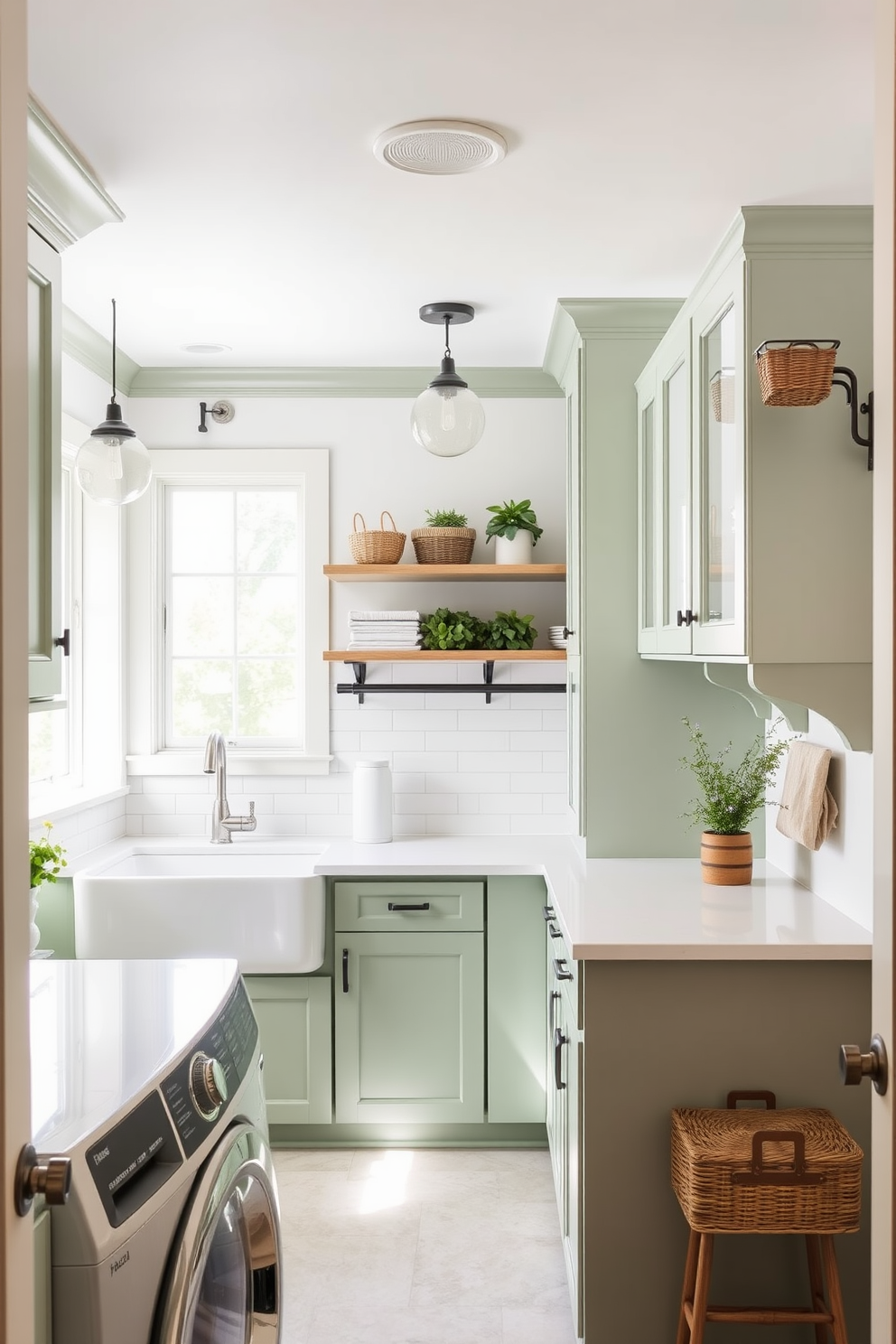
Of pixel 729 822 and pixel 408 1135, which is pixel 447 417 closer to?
pixel 729 822

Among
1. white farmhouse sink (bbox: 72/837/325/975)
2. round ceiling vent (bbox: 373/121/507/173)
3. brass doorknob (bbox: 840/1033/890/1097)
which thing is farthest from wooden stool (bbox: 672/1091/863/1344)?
round ceiling vent (bbox: 373/121/507/173)

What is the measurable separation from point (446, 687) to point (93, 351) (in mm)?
1585

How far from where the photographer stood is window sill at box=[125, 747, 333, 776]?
3.92 meters

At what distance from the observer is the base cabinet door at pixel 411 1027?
132 inches

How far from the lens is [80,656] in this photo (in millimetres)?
3744

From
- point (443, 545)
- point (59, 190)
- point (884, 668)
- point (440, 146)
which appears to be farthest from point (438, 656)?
point (884, 668)

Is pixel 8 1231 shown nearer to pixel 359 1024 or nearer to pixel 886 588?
pixel 886 588

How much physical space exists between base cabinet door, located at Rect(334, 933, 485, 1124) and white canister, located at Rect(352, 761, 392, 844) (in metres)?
0.45

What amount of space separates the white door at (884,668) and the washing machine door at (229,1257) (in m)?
0.82

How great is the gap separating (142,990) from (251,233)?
1718 mm

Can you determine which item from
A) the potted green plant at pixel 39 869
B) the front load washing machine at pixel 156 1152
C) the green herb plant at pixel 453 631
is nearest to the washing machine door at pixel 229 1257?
the front load washing machine at pixel 156 1152

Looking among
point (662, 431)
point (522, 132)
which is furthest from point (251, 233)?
point (662, 431)

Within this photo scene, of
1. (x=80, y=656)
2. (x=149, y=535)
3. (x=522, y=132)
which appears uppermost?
(x=522, y=132)

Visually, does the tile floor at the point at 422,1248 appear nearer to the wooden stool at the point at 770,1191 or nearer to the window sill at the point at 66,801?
the wooden stool at the point at 770,1191
